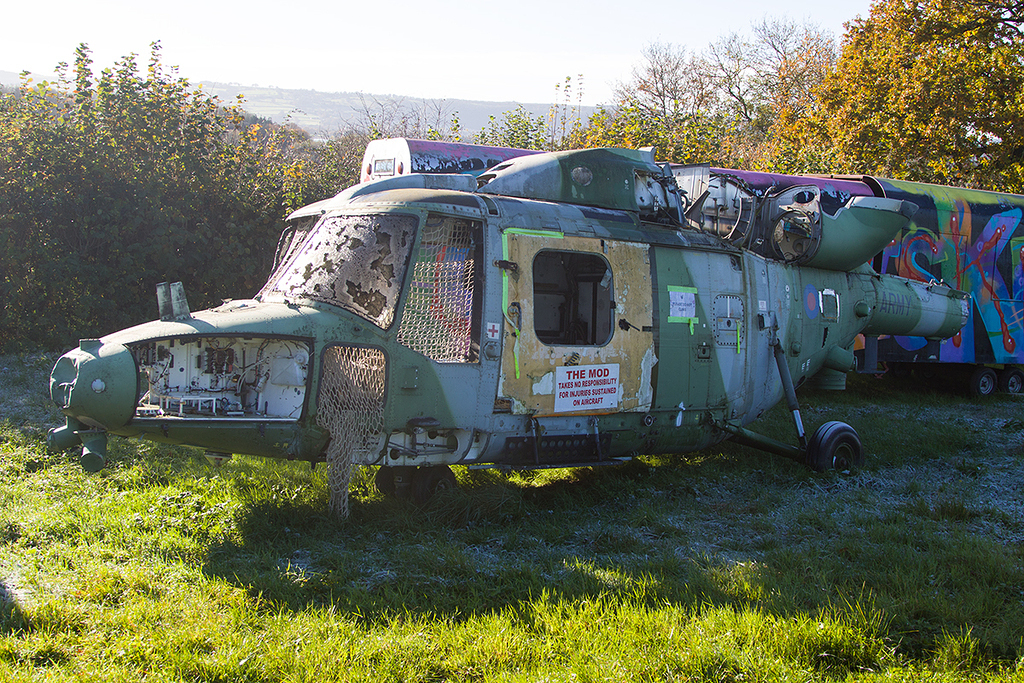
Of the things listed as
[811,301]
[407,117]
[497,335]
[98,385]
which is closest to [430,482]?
[497,335]

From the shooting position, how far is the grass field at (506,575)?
12.3 feet

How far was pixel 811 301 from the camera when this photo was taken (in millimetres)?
8141

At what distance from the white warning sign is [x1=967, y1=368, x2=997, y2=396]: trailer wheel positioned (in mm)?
9940

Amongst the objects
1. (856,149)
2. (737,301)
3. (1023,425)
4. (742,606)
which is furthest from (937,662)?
(856,149)

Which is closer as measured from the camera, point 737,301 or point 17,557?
point 17,557

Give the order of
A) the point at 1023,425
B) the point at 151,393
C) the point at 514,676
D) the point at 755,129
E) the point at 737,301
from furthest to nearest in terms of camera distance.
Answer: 1. the point at 755,129
2. the point at 1023,425
3. the point at 737,301
4. the point at 151,393
5. the point at 514,676

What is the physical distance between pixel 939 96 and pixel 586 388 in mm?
16217

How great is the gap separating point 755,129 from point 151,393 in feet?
124

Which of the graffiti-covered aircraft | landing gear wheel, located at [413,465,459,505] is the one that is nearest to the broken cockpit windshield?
the graffiti-covered aircraft

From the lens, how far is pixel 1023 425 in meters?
9.60

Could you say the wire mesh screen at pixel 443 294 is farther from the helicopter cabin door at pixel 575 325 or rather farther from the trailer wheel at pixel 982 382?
the trailer wheel at pixel 982 382

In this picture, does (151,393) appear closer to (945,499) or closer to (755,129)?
(945,499)

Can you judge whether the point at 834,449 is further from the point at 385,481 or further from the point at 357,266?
the point at 357,266

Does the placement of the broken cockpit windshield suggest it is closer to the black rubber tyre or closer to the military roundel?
the black rubber tyre
